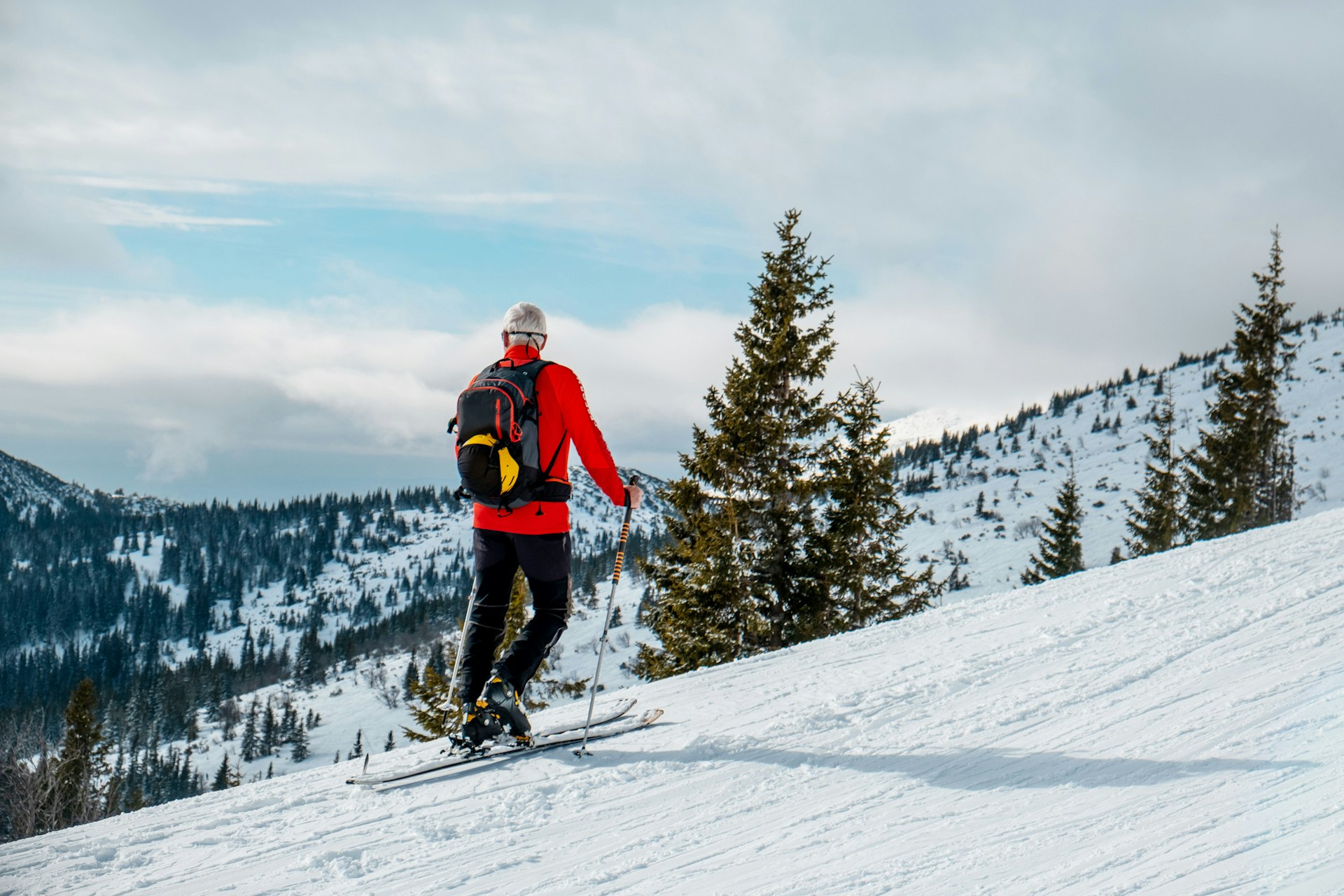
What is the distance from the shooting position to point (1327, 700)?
3.90 meters

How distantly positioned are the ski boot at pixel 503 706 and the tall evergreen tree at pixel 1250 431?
32.9 meters

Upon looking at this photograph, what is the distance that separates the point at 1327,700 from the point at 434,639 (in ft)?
573

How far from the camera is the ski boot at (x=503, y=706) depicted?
15.3ft

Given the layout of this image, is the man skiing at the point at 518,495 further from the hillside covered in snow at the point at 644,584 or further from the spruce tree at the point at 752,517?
the hillside covered in snow at the point at 644,584

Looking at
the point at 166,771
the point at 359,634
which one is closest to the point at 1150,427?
the point at 166,771

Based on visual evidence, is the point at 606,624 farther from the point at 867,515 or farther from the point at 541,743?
the point at 867,515

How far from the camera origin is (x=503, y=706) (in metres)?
4.69

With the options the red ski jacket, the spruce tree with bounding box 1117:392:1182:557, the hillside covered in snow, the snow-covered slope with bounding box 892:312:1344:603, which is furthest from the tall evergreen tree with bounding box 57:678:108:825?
the snow-covered slope with bounding box 892:312:1344:603

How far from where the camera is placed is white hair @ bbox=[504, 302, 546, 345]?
4.66m

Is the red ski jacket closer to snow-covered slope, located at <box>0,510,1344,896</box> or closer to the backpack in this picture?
the backpack

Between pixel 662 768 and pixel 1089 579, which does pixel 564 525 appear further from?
pixel 1089 579

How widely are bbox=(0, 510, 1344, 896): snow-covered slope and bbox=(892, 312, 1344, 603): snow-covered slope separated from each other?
6014cm

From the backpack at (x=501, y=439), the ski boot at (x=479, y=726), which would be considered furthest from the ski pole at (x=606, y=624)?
the backpack at (x=501, y=439)

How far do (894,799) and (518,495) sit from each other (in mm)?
2526
